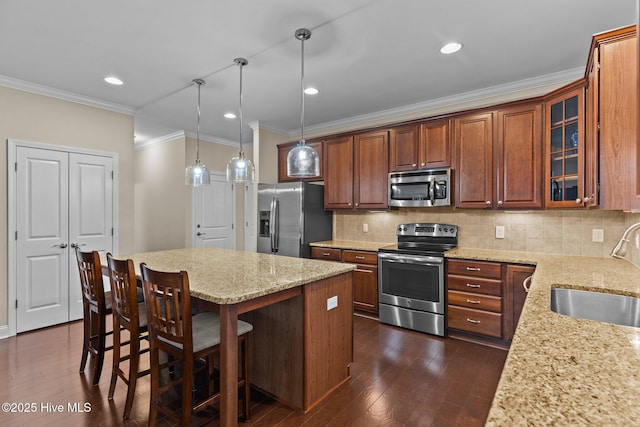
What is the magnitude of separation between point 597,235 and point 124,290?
158 inches

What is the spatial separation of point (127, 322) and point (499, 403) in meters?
2.21

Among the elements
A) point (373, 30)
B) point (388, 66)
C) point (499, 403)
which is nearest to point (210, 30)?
point (373, 30)

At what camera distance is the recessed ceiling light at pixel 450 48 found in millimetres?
2645

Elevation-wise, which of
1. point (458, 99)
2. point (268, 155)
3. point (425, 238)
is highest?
point (458, 99)

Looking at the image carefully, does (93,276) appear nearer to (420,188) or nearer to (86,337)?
(86,337)

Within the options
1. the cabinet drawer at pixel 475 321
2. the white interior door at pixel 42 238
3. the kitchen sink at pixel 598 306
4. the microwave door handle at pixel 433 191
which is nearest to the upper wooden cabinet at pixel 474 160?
the microwave door handle at pixel 433 191

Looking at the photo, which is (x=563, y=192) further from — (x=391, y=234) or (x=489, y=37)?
(x=391, y=234)

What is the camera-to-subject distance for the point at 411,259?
349 cm

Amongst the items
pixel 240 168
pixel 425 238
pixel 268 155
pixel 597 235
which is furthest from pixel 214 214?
pixel 597 235

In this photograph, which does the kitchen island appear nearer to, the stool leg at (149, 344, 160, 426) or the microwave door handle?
the stool leg at (149, 344, 160, 426)

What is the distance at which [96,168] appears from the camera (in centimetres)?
406

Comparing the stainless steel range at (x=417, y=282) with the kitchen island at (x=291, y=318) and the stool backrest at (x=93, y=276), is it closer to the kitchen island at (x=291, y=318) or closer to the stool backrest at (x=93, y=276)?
the kitchen island at (x=291, y=318)

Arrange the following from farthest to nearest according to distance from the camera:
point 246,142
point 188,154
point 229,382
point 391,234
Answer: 1. point 246,142
2. point 188,154
3. point 391,234
4. point 229,382

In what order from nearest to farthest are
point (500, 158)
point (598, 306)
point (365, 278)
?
point (598, 306) < point (500, 158) < point (365, 278)
